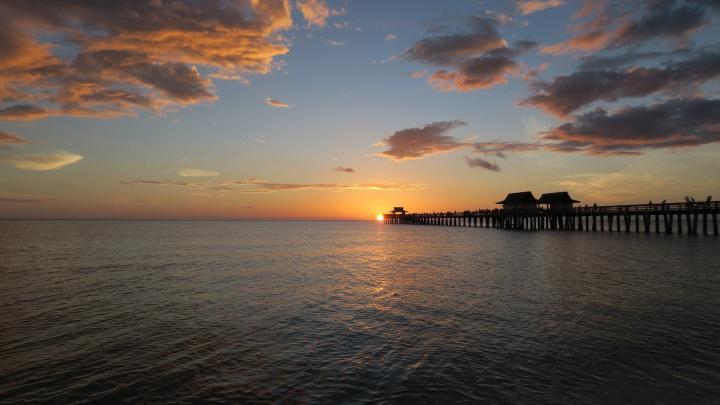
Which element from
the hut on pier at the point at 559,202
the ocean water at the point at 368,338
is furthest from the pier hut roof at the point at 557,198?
the ocean water at the point at 368,338

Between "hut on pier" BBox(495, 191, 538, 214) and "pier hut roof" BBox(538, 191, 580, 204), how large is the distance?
1.78 meters

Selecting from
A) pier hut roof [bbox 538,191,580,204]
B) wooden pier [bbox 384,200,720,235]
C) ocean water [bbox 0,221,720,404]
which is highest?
pier hut roof [bbox 538,191,580,204]

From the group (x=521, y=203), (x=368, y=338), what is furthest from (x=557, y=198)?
(x=368, y=338)

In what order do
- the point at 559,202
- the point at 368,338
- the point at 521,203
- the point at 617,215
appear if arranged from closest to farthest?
the point at 368,338, the point at 617,215, the point at 559,202, the point at 521,203

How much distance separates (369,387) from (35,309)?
1565 cm

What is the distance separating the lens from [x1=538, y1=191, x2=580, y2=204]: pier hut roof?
7068 centimetres

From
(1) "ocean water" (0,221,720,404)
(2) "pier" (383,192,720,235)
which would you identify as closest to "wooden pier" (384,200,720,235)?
(2) "pier" (383,192,720,235)

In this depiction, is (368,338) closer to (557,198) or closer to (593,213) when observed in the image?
(593,213)

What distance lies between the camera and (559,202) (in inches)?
2808

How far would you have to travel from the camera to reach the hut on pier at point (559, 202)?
70312mm

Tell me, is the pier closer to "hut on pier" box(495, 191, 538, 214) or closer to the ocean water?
"hut on pier" box(495, 191, 538, 214)

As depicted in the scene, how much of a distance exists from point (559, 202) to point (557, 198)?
82cm

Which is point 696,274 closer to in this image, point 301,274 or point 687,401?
point 687,401

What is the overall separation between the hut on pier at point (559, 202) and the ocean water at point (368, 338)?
47755 millimetres
